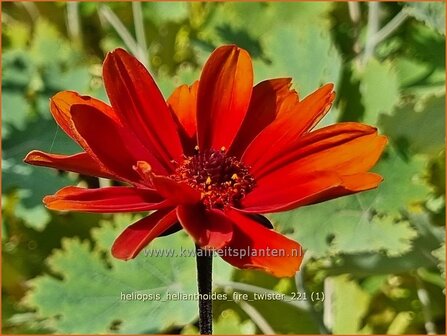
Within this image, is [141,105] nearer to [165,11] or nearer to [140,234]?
[140,234]

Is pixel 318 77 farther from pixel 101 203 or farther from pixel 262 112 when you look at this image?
pixel 101 203

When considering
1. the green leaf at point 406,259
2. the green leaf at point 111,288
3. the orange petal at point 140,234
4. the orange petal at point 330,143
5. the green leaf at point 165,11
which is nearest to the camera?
the orange petal at point 140,234

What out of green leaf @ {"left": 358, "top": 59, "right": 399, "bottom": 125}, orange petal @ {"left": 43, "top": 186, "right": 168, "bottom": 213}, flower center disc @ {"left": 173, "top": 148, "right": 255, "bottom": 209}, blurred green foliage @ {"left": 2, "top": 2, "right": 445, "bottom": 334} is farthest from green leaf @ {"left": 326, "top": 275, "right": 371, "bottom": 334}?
orange petal @ {"left": 43, "top": 186, "right": 168, "bottom": 213}

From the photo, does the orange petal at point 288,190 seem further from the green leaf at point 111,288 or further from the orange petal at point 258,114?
the green leaf at point 111,288

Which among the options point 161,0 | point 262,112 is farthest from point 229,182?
point 161,0

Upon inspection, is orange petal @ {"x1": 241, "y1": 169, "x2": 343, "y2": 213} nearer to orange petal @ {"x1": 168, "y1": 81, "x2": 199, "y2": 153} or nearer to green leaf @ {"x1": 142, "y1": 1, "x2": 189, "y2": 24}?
orange petal @ {"x1": 168, "y1": 81, "x2": 199, "y2": 153}

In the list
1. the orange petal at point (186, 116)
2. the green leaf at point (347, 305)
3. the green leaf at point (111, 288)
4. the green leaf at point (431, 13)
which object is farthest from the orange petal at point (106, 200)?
A: the green leaf at point (431, 13)
